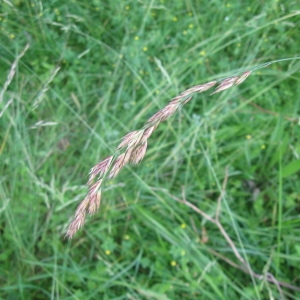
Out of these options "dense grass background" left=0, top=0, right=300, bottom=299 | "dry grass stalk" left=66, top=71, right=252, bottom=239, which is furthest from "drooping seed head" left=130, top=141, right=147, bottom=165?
"dense grass background" left=0, top=0, right=300, bottom=299

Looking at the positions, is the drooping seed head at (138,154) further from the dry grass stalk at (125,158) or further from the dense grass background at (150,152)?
the dense grass background at (150,152)

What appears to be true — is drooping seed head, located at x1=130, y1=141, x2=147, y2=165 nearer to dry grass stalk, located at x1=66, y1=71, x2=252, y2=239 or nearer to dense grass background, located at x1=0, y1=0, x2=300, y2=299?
dry grass stalk, located at x1=66, y1=71, x2=252, y2=239

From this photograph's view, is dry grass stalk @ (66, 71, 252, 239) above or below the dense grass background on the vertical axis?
above

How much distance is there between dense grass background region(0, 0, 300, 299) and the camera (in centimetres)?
171

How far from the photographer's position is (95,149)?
191 cm

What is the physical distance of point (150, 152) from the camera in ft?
6.35

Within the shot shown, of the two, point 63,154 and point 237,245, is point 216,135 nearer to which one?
point 237,245

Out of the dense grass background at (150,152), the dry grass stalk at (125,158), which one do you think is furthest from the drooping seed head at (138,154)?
the dense grass background at (150,152)

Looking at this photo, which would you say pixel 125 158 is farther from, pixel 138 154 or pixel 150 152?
pixel 150 152

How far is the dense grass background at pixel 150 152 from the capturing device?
5.62ft

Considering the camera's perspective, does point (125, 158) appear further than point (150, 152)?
No

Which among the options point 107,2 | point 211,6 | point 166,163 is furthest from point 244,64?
point 107,2

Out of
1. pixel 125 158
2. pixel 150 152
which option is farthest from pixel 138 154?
pixel 150 152

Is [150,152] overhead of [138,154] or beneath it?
beneath
